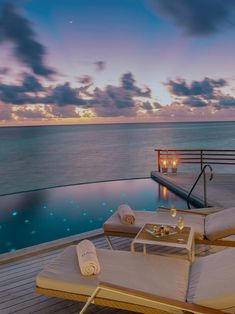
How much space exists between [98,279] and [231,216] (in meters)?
1.92

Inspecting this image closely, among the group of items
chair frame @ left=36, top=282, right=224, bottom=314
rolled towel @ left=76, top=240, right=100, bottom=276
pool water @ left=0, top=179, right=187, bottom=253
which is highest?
rolled towel @ left=76, top=240, right=100, bottom=276

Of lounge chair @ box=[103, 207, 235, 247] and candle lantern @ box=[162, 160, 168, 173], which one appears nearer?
lounge chair @ box=[103, 207, 235, 247]

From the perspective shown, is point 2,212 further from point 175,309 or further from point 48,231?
point 175,309

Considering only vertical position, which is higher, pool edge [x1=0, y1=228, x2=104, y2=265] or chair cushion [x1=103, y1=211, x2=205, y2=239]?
chair cushion [x1=103, y1=211, x2=205, y2=239]

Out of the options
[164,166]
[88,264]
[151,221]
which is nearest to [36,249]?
[151,221]

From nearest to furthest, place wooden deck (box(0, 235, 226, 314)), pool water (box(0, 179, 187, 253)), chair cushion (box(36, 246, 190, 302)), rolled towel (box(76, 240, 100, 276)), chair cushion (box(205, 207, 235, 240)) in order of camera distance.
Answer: chair cushion (box(36, 246, 190, 302)) → rolled towel (box(76, 240, 100, 276)) → wooden deck (box(0, 235, 226, 314)) → chair cushion (box(205, 207, 235, 240)) → pool water (box(0, 179, 187, 253))

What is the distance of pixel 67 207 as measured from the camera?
712 cm

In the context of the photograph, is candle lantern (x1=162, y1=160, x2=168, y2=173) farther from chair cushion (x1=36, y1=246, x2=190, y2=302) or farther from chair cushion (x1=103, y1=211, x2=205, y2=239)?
chair cushion (x1=36, y1=246, x2=190, y2=302)

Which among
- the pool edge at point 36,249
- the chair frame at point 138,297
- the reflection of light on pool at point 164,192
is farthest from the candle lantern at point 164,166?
the chair frame at point 138,297

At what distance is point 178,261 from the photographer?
2547 millimetres

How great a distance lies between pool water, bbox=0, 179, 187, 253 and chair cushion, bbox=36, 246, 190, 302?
2.86m

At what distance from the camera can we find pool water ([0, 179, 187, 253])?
5.50 m

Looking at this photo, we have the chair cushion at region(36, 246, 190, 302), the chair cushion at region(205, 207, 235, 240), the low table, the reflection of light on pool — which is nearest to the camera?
the chair cushion at region(36, 246, 190, 302)

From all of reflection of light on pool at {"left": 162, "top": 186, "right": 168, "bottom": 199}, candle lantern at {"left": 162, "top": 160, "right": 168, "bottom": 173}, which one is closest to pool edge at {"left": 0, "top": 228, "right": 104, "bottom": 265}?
reflection of light on pool at {"left": 162, "top": 186, "right": 168, "bottom": 199}
